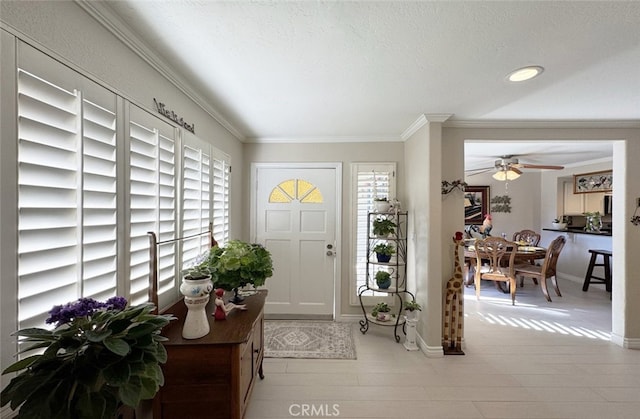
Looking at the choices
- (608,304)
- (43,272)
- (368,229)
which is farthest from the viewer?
(608,304)

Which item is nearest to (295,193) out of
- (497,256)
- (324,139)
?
(324,139)

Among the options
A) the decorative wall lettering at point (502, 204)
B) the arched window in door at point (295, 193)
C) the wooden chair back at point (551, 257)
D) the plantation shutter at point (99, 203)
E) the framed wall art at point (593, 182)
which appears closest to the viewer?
the plantation shutter at point (99, 203)

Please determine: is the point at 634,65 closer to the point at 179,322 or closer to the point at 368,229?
the point at 368,229

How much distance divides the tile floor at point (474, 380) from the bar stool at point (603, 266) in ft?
6.22

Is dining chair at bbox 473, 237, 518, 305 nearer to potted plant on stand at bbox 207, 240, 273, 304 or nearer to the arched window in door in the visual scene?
the arched window in door

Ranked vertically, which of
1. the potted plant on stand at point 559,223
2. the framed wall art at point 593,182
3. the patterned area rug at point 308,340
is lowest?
the patterned area rug at point 308,340

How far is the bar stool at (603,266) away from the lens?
447cm

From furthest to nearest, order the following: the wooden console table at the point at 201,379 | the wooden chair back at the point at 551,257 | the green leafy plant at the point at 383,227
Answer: the wooden chair back at the point at 551,257, the green leafy plant at the point at 383,227, the wooden console table at the point at 201,379

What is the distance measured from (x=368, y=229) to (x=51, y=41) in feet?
9.30

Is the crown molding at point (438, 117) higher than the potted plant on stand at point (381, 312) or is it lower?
higher

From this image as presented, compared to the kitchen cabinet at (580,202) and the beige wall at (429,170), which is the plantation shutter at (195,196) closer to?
the beige wall at (429,170)

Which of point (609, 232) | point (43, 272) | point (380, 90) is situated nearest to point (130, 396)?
point (43, 272)

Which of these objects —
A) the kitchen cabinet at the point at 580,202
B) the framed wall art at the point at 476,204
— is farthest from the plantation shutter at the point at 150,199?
the kitchen cabinet at the point at 580,202

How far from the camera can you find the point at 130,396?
752 millimetres
